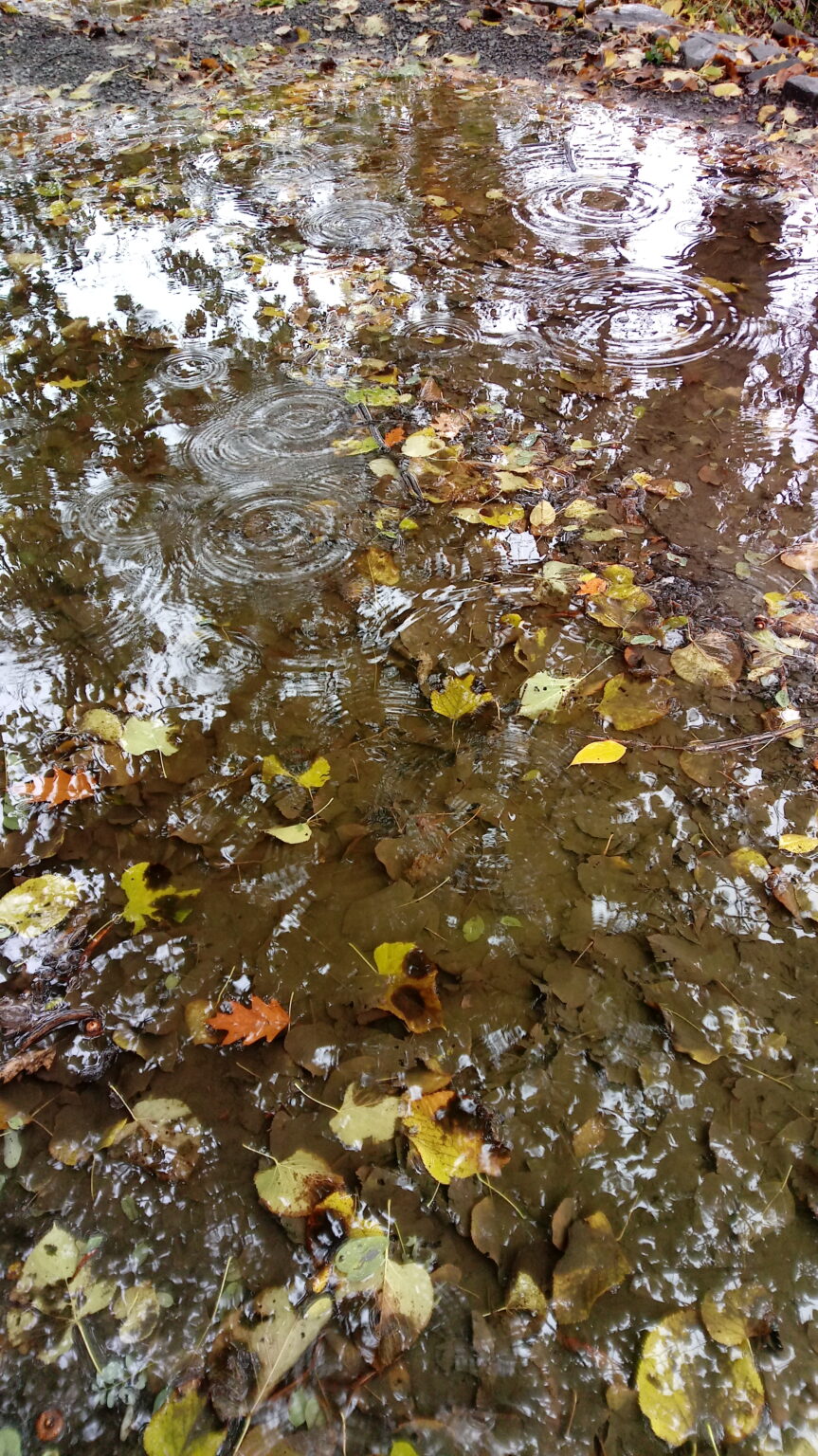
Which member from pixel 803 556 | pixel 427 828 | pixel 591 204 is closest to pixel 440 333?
pixel 591 204

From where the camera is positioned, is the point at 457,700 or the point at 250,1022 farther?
the point at 457,700

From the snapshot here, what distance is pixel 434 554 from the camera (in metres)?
2.51

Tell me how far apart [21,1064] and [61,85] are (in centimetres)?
797

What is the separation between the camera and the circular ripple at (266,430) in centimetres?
291

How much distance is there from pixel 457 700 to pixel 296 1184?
1182mm

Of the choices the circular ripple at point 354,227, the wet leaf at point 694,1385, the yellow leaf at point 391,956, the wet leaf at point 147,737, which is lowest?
the wet leaf at point 694,1385

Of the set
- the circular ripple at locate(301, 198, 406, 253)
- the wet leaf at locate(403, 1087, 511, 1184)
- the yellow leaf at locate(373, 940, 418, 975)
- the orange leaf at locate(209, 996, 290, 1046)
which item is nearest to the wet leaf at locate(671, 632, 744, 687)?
the yellow leaf at locate(373, 940, 418, 975)

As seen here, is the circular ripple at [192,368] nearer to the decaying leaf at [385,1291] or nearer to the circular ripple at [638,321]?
the circular ripple at [638,321]

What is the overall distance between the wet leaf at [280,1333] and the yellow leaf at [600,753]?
49.1 inches

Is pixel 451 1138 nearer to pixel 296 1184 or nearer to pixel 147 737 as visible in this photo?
pixel 296 1184

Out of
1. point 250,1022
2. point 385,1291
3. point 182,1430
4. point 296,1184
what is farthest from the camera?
point 250,1022

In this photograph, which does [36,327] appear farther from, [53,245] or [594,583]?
[594,583]

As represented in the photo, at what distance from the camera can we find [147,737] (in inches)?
82.4

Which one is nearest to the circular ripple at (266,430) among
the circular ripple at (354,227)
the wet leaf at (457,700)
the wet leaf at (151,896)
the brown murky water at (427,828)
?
the brown murky water at (427,828)
